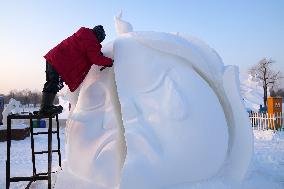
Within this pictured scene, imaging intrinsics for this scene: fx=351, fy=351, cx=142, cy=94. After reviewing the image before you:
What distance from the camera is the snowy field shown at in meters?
3.87

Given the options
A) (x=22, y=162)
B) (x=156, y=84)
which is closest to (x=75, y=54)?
(x=156, y=84)

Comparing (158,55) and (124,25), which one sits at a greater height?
(124,25)

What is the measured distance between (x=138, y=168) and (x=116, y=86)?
0.99m

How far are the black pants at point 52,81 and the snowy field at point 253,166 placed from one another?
6.06 ft

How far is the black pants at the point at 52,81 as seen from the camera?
3.89 meters

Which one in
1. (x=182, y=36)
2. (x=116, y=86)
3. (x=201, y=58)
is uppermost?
(x=182, y=36)

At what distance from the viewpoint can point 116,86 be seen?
12.7 ft

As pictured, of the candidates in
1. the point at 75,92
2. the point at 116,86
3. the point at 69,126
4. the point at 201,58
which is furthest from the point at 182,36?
the point at 69,126

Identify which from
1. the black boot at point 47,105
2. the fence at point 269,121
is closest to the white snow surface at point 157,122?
the black boot at point 47,105

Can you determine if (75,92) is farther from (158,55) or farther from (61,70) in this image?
(158,55)

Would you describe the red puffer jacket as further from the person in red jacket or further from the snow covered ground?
the snow covered ground

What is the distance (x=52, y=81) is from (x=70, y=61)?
0.32 metres

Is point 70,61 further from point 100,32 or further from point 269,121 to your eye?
point 269,121

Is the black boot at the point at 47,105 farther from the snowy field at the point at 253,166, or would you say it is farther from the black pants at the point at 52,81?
the snowy field at the point at 253,166
